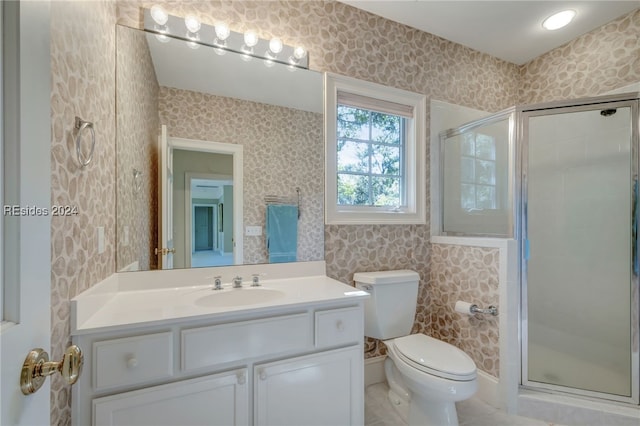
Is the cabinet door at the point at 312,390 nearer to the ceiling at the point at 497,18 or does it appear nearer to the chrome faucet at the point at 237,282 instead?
the chrome faucet at the point at 237,282

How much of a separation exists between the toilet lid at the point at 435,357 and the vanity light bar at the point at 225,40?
5.87ft

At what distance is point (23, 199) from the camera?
0.43 meters

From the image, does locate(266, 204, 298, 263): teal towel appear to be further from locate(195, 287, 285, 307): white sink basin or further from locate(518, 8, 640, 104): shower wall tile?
locate(518, 8, 640, 104): shower wall tile

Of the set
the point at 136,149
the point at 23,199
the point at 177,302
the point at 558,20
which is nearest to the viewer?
the point at 23,199

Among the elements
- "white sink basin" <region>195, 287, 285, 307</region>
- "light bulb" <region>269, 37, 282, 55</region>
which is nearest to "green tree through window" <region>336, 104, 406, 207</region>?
"light bulb" <region>269, 37, 282, 55</region>

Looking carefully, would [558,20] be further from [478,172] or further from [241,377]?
[241,377]

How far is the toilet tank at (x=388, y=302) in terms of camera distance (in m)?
1.79

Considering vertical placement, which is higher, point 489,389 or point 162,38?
point 162,38

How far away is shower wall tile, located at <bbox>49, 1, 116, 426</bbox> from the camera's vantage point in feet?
2.76

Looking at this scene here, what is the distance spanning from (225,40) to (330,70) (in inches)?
26.1

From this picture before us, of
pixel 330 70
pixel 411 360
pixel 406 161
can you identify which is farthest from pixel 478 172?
pixel 411 360

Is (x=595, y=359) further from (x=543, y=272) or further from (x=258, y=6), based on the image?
(x=258, y=6)

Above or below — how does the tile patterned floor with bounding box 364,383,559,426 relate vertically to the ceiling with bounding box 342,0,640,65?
below

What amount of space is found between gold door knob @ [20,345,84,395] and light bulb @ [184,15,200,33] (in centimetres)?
161
